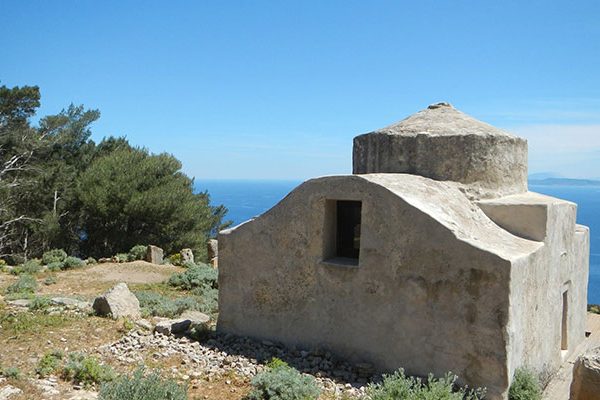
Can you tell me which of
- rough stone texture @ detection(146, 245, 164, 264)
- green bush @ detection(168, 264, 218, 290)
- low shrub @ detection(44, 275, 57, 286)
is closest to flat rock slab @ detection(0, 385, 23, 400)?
green bush @ detection(168, 264, 218, 290)

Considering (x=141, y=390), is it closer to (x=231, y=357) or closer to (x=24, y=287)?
(x=231, y=357)

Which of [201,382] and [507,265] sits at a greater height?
[507,265]

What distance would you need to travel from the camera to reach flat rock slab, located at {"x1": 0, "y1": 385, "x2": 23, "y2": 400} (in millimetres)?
6188

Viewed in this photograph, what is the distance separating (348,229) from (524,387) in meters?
3.64

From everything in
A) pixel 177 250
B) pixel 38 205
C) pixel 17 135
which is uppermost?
pixel 17 135

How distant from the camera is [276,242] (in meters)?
9.16

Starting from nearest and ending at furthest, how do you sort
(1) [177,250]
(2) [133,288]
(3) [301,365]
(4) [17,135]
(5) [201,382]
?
(5) [201,382]
(3) [301,365]
(2) [133,288]
(4) [17,135]
(1) [177,250]

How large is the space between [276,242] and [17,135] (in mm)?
21014

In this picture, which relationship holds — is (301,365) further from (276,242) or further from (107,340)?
(107,340)

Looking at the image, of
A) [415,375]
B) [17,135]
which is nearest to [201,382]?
[415,375]

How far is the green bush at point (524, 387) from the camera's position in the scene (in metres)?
6.91

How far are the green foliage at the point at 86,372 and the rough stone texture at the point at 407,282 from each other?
2891 millimetres

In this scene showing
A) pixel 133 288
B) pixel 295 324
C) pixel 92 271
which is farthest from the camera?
pixel 92 271

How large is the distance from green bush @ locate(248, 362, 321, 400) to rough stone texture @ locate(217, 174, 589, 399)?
4.96ft
